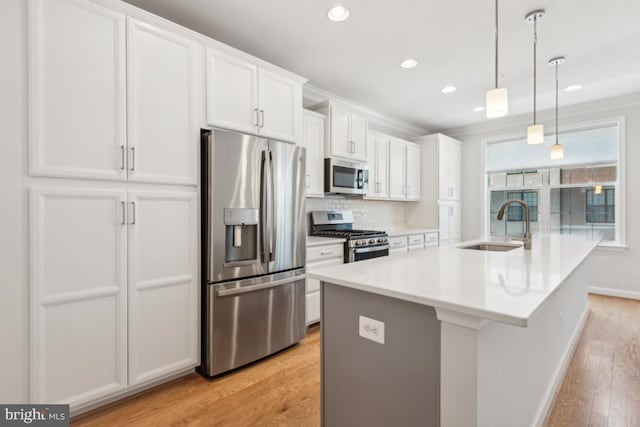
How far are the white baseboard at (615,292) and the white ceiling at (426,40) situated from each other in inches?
105

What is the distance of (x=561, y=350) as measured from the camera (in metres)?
2.28

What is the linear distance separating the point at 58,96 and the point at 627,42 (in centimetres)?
443

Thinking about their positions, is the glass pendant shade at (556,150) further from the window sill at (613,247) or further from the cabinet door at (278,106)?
the cabinet door at (278,106)

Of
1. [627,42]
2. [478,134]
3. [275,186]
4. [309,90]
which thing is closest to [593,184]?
[478,134]

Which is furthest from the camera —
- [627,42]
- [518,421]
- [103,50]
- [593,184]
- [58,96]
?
[593,184]

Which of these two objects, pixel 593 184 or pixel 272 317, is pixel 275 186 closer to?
pixel 272 317

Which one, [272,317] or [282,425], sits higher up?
[272,317]

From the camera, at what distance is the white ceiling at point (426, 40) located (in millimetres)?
2262

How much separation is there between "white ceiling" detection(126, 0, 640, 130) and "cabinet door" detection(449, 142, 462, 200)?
1465mm

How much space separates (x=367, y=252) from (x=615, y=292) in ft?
12.1

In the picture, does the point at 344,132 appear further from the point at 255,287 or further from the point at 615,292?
→ the point at 615,292

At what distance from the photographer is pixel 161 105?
2.05 meters

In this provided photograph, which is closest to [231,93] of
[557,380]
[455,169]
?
[557,380]

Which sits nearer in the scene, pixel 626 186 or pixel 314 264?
pixel 314 264
